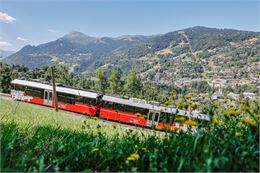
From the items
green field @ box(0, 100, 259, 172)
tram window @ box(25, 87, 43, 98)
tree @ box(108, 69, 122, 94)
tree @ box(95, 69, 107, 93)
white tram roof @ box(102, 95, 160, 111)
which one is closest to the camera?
green field @ box(0, 100, 259, 172)

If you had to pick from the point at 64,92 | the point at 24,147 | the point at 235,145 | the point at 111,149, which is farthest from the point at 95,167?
the point at 64,92

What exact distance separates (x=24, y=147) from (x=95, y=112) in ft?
84.0

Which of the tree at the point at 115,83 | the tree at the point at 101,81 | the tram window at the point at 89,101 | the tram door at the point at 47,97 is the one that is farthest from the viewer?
the tree at the point at 101,81

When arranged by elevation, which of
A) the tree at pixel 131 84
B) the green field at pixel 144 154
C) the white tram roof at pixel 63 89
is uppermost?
the green field at pixel 144 154

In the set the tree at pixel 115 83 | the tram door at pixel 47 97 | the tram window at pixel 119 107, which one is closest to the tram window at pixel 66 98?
the tram door at pixel 47 97

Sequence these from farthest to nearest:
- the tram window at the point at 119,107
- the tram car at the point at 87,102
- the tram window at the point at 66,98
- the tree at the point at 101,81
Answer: the tree at the point at 101,81
the tram window at the point at 66,98
the tram window at the point at 119,107
the tram car at the point at 87,102

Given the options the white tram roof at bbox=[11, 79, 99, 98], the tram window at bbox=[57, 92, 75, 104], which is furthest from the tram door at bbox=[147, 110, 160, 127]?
the tram window at bbox=[57, 92, 75, 104]

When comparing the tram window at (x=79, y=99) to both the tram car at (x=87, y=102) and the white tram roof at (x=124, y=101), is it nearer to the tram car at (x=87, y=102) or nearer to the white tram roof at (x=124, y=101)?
the tram car at (x=87, y=102)

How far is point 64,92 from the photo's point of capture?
2948 centimetres

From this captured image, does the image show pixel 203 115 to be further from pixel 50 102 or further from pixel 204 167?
pixel 50 102

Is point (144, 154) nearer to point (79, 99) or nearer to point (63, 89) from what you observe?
point (79, 99)

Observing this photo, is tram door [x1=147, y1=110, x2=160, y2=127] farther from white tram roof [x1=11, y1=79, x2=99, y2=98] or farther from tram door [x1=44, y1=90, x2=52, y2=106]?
tram door [x1=44, y1=90, x2=52, y2=106]

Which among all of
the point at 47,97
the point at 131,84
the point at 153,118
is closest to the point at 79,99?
the point at 47,97

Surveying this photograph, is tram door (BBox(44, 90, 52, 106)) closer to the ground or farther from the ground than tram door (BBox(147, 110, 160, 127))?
closer to the ground
